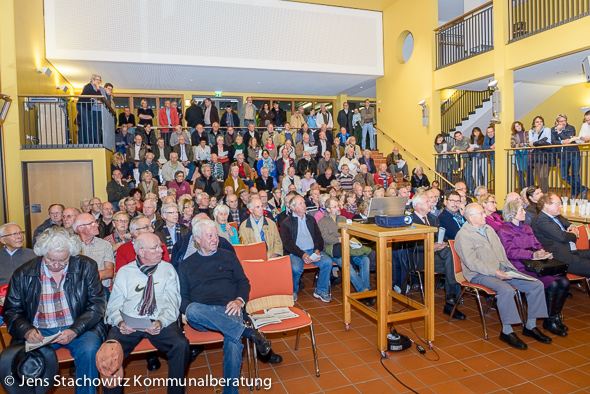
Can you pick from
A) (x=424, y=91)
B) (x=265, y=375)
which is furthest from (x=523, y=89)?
(x=265, y=375)

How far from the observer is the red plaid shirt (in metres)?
2.70

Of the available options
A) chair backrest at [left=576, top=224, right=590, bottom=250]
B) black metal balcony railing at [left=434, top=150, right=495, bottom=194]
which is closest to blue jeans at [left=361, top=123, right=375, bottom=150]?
black metal balcony railing at [left=434, top=150, right=495, bottom=194]

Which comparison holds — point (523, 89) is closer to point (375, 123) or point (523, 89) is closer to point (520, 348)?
point (375, 123)

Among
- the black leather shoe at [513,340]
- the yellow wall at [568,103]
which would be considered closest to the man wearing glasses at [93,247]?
the black leather shoe at [513,340]

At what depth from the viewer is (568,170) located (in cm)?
790

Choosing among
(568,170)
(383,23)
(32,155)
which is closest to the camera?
(32,155)

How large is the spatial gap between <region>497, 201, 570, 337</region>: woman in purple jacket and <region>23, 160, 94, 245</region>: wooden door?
6.97 m

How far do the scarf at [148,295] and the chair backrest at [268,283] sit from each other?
2.61 feet

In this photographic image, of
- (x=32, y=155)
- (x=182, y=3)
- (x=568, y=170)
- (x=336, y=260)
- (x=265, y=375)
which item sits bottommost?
(x=265, y=375)

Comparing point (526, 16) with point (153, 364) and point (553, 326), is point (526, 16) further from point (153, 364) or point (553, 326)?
point (153, 364)

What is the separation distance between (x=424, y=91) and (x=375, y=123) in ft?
8.06

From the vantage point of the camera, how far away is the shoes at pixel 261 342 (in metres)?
2.81

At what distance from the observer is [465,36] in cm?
1027

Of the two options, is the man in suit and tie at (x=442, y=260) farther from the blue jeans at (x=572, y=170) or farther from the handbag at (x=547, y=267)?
the blue jeans at (x=572, y=170)
